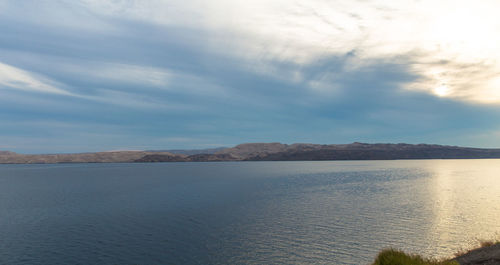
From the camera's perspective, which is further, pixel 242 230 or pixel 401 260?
pixel 242 230

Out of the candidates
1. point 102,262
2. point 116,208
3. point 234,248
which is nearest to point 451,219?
point 234,248

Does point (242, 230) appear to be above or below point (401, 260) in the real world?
below

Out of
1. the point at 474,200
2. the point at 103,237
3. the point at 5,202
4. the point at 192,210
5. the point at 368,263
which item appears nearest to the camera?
the point at 368,263

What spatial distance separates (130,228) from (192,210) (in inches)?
484

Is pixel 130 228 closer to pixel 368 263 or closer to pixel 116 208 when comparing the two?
pixel 116 208

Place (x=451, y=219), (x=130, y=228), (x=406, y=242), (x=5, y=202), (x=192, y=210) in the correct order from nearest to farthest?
(x=406, y=242) < (x=130, y=228) < (x=451, y=219) < (x=192, y=210) < (x=5, y=202)

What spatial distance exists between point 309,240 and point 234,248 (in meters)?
7.68

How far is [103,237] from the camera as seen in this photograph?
102 ft

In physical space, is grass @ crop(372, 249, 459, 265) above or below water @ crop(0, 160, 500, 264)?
above

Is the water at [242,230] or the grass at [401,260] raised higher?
the grass at [401,260]

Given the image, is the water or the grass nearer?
the grass

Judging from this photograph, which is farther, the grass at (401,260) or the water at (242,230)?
the water at (242,230)

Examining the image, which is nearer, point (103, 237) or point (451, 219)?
point (103, 237)

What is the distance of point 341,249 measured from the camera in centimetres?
2619
